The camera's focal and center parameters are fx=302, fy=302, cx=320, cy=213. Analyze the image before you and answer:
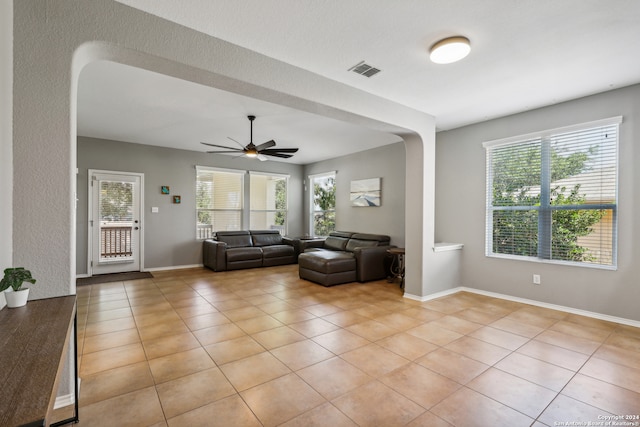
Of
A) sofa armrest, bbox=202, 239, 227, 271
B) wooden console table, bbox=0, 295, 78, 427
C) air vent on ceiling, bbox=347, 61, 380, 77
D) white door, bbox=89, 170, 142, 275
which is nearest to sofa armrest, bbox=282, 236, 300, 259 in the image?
sofa armrest, bbox=202, 239, 227, 271

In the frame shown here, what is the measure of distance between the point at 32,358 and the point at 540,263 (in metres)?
4.97

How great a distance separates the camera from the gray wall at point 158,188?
5.79 meters

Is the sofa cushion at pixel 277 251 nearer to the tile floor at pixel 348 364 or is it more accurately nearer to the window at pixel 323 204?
the window at pixel 323 204

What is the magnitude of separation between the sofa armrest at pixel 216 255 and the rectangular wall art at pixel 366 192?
3093mm

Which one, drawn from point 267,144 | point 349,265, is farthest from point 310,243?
point 267,144

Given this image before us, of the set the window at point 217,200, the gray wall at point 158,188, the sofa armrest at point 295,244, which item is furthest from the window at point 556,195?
the gray wall at point 158,188

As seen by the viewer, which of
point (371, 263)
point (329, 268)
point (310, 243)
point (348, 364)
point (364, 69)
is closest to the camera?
point (348, 364)

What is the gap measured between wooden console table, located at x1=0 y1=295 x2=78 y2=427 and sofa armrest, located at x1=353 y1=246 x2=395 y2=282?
4250 millimetres

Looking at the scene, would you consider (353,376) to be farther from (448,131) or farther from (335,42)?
(448,131)

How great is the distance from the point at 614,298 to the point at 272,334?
153 inches

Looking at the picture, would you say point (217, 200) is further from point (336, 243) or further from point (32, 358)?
point (32, 358)

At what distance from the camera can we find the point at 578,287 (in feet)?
12.2

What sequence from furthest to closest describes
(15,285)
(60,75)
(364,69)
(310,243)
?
(310,243)
(364,69)
(60,75)
(15,285)

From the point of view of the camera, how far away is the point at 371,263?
18.0 feet
